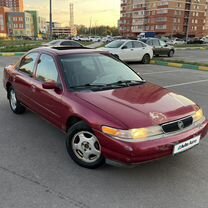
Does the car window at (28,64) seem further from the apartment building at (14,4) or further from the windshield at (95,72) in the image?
the apartment building at (14,4)

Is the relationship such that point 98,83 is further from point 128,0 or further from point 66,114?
point 128,0

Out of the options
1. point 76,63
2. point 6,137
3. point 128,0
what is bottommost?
point 6,137

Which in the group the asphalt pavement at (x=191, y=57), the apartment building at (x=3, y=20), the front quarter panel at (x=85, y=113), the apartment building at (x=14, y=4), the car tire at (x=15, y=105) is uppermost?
the apartment building at (x=14, y=4)

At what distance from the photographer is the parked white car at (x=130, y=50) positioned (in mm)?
15366

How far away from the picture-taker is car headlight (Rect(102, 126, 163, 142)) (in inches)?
117

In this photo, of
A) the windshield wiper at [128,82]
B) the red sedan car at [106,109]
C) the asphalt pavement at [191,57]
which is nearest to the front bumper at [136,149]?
the red sedan car at [106,109]

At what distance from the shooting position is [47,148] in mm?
4105

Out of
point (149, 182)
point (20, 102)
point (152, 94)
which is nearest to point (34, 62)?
point (20, 102)

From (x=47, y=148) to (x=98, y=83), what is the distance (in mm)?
1275

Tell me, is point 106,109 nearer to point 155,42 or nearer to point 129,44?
point 129,44

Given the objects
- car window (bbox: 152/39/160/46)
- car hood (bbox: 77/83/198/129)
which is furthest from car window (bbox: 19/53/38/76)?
car window (bbox: 152/39/160/46)

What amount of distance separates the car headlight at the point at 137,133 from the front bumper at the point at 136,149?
50 mm

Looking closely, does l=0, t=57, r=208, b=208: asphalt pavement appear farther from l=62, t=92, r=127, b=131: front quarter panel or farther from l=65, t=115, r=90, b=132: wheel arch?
l=62, t=92, r=127, b=131: front quarter panel

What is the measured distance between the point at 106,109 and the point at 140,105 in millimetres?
459
